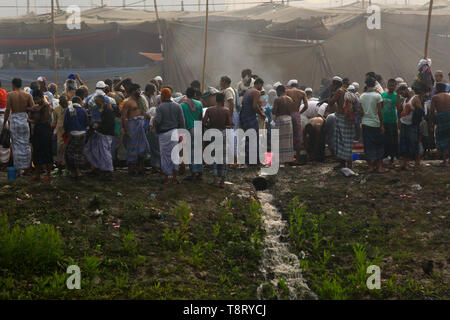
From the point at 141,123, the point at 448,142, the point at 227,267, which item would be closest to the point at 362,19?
the point at 448,142

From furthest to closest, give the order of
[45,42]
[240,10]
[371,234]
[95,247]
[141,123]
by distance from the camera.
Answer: [240,10] → [45,42] → [141,123] → [371,234] → [95,247]

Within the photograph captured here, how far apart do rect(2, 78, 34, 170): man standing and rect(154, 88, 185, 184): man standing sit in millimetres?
2006

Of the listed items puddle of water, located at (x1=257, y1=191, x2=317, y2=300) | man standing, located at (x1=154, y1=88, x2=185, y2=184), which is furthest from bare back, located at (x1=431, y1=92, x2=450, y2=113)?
man standing, located at (x1=154, y1=88, x2=185, y2=184)

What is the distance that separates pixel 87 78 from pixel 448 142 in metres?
14.1

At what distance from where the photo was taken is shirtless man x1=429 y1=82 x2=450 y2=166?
30.5 ft

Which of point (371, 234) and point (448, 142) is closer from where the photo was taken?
point (371, 234)

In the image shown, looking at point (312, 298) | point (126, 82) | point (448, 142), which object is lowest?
point (312, 298)

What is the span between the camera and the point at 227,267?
22.3 feet

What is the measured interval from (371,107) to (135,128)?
12.8ft

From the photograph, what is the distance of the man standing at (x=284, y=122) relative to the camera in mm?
10156

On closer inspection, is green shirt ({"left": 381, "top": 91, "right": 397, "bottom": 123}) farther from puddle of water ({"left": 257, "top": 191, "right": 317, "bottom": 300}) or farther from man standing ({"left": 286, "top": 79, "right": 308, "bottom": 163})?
puddle of water ({"left": 257, "top": 191, "right": 317, "bottom": 300})

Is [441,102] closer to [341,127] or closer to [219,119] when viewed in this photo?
[341,127]

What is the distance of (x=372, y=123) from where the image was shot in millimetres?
9336
